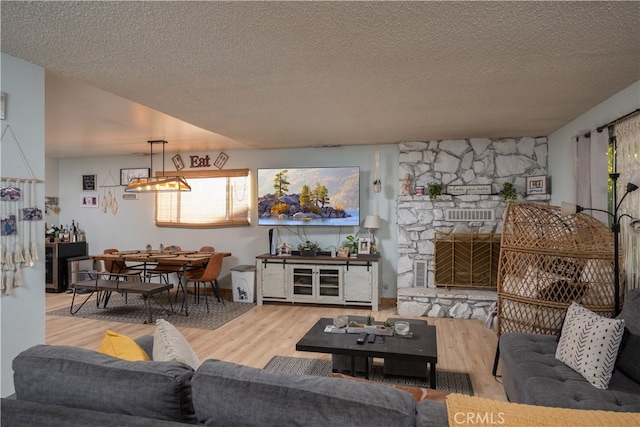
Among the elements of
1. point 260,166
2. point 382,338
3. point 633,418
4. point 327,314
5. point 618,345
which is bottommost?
point 327,314

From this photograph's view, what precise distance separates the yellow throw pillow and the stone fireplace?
400cm

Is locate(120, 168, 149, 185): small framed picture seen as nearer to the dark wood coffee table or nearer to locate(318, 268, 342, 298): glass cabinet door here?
locate(318, 268, 342, 298): glass cabinet door

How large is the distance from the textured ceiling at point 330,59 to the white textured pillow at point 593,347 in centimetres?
158

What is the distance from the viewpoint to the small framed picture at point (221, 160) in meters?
6.45

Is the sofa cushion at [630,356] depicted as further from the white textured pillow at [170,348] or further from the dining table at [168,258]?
the dining table at [168,258]

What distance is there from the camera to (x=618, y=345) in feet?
6.84

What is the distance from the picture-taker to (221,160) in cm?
647

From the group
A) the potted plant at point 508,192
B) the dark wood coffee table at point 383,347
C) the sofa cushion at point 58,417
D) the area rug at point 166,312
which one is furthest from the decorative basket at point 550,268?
the area rug at point 166,312

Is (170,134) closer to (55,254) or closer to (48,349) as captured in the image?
(55,254)

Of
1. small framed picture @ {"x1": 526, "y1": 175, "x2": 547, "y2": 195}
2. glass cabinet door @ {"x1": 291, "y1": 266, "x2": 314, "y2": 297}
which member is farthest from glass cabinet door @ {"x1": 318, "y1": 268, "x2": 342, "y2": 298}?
small framed picture @ {"x1": 526, "y1": 175, "x2": 547, "y2": 195}

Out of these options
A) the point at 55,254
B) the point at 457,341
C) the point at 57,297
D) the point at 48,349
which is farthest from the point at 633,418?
the point at 55,254

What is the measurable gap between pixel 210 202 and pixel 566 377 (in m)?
5.54

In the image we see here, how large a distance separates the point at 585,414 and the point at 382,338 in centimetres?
205

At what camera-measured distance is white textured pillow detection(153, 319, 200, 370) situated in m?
1.54
